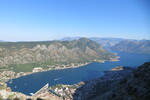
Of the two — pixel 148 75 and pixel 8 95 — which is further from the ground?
pixel 148 75

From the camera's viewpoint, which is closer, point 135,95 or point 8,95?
point 135,95

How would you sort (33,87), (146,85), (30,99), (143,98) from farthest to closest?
(33,87) → (30,99) → (146,85) → (143,98)

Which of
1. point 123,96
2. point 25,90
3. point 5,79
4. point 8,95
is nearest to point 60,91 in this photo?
point 25,90

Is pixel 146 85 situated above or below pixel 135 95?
above

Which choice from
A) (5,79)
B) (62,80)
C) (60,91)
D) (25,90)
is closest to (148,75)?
(60,91)

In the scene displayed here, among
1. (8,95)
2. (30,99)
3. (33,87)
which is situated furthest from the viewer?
(33,87)

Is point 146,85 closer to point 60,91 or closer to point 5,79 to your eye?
point 60,91

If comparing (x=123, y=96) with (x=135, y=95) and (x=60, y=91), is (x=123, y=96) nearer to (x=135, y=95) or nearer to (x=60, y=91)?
(x=135, y=95)

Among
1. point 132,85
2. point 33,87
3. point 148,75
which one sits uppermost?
point 148,75

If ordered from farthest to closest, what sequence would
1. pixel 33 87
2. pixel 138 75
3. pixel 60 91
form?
pixel 33 87 < pixel 60 91 < pixel 138 75
